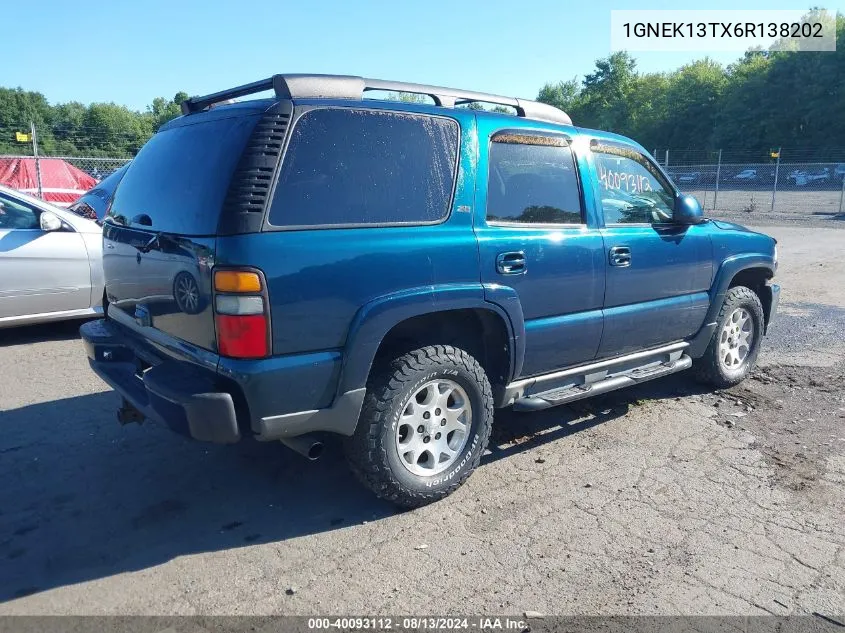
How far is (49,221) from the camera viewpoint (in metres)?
6.07

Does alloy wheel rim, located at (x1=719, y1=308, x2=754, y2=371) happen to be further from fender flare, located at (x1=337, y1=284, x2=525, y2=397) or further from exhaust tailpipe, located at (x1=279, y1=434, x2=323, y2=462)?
exhaust tailpipe, located at (x1=279, y1=434, x2=323, y2=462)

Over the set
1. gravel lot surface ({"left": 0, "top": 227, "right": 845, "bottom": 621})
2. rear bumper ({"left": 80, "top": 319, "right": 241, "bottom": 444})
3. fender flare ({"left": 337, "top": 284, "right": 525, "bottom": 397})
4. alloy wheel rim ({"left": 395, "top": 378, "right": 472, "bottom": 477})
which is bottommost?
gravel lot surface ({"left": 0, "top": 227, "right": 845, "bottom": 621})

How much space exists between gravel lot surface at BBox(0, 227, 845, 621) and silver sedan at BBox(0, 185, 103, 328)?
59.3 inches

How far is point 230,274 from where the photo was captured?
2.80 meters

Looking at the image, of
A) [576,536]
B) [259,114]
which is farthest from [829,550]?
[259,114]

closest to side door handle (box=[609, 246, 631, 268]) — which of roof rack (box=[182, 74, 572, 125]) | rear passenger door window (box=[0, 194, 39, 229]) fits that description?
roof rack (box=[182, 74, 572, 125])

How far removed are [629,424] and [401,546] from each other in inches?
87.0

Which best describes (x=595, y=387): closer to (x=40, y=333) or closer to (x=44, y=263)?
(x=44, y=263)

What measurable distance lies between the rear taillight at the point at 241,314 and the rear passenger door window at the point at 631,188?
93.3 inches

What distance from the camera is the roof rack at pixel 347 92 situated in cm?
312

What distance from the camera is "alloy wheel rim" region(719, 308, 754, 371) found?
17.2 feet

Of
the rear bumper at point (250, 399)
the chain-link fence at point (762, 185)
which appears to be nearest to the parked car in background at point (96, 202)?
the rear bumper at point (250, 399)

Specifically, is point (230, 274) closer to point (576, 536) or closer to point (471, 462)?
point (471, 462)

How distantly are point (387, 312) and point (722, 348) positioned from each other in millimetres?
3307
